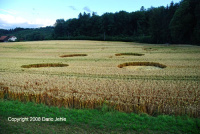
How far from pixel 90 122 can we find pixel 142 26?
90.0m

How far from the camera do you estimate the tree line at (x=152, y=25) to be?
1811 inches

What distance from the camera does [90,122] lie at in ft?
20.9

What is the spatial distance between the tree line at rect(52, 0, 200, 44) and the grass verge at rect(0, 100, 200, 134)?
138 ft

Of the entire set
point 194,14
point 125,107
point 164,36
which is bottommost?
point 125,107

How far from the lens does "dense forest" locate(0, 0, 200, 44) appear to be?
152 ft

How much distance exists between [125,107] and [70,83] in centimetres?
424

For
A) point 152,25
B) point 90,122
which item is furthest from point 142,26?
point 90,122

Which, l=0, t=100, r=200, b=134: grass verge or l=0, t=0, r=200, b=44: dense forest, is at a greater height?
l=0, t=0, r=200, b=44: dense forest

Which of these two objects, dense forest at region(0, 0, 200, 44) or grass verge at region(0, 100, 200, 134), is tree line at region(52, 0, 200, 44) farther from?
grass verge at region(0, 100, 200, 134)

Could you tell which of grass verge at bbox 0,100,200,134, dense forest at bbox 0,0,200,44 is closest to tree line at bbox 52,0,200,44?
dense forest at bbox 0,0,200,44

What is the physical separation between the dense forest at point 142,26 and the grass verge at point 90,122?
138 feet

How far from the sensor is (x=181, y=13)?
1841 inches

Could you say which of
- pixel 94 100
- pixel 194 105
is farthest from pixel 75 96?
pixel 194 105

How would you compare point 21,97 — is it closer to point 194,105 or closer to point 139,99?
point 139,99
